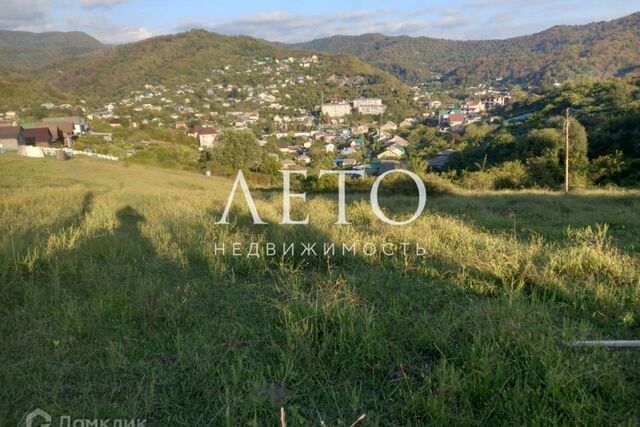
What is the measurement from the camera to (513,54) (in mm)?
134625

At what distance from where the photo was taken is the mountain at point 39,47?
122281 mm

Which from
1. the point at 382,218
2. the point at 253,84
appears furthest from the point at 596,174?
the point at 253,84

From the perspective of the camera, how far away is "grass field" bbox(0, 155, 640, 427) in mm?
2029

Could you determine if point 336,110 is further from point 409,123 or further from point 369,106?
point 409,123

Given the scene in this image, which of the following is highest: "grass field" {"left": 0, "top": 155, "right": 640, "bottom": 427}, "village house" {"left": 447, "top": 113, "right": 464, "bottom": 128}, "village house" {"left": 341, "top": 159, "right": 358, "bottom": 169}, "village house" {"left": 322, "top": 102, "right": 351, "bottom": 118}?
"village house" {"left": 322, "top": 102, "right": 351, "bottom": 118}

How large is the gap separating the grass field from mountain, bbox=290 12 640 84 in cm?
9349

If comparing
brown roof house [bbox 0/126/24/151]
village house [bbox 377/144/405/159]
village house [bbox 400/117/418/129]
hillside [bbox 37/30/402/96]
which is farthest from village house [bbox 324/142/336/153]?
hillside [bbox 37/30/402/96]

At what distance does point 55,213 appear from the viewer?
6.86 meters

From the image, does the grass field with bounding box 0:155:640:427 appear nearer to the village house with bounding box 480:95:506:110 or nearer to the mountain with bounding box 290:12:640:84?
the village house with bounding box 480:95:506:110

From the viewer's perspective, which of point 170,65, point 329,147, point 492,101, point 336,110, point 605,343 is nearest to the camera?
point 605,343

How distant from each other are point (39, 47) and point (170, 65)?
288 feet

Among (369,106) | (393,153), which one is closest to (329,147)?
(393,153)

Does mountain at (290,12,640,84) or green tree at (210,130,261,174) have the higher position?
mountain at (290,12,640,84)

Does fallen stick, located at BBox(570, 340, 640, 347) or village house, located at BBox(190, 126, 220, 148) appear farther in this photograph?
village house, located at BBox(190, 126, 220, 148)
